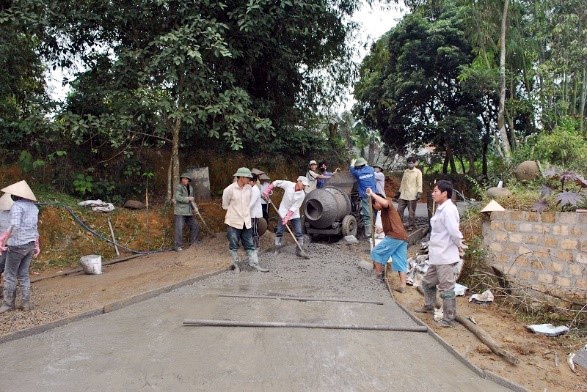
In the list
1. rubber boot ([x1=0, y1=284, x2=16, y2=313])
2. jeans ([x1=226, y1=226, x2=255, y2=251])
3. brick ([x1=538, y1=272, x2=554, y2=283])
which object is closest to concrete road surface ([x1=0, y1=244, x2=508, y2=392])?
rubber boot ([x1=0, y1=284, x2=16, y2=313])

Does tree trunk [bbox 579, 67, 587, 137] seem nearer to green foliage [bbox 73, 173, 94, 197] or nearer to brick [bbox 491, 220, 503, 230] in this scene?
brick [bbox 491, 220, 503, 230]

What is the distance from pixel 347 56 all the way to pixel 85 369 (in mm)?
11426

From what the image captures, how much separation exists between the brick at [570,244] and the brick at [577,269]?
8.8 inches

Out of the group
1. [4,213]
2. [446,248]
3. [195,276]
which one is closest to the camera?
[446,248]

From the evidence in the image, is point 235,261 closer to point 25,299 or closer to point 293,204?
point 293,204

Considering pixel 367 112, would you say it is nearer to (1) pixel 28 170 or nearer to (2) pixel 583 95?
(2) pixel 583 95

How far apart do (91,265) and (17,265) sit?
2.21 m

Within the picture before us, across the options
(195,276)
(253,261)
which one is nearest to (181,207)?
(253,261)

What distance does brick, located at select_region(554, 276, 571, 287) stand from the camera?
19.0 ft

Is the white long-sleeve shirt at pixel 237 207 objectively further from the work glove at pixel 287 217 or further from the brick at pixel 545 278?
the brick at pixel 545 278

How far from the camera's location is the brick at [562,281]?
5777 millimetres

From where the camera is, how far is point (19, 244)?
18.0ft

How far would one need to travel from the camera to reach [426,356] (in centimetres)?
440

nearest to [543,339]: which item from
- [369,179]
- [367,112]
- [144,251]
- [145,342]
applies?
[145,342]
